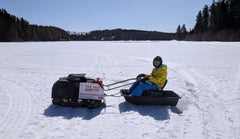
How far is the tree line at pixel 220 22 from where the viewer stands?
4069 cm

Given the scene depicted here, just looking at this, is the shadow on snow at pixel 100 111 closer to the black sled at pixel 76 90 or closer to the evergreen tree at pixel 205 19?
the black sled at pixel 76 90

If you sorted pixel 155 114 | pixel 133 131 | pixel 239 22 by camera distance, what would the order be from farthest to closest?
pixel 239 22, pixel 155 114, pixel 133 131

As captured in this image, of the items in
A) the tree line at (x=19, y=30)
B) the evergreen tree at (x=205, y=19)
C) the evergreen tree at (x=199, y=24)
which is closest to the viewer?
the evergreen tree at (x=205, y=19)

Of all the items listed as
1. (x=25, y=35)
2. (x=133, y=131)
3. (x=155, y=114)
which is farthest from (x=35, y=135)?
(x=25, y=35)

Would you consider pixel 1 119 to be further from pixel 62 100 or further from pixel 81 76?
pixel 81 76

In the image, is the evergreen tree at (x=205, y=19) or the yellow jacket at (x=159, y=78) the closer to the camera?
the yellow jacket at (x=159, y=78)

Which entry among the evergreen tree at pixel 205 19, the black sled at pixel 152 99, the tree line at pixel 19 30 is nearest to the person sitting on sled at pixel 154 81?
the black sled at pixel 152 99

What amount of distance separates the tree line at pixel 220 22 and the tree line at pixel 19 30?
7190 centimetres

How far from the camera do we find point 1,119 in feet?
12.3

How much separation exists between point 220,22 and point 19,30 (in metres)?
76.3

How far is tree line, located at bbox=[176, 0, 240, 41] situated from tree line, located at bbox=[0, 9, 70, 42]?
7190cm

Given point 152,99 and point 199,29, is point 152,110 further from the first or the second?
point 199,29

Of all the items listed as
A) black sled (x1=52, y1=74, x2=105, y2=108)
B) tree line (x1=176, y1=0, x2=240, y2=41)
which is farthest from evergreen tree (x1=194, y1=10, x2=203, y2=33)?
black sled (x1=52, y1=74, x2=105, y2=108)

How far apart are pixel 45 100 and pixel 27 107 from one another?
67 centimetres
